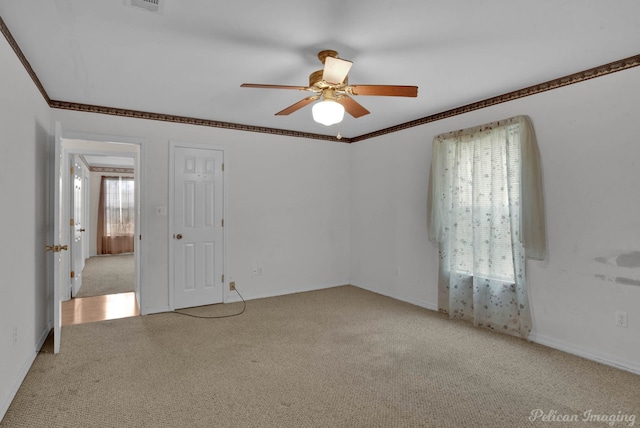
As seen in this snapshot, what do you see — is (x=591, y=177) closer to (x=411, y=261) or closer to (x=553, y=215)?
(x=553, y=215)

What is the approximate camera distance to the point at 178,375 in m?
2.67

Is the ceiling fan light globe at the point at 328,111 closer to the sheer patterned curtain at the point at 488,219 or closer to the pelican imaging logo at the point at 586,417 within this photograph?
the sheer patterned curtain at the point at 488,219

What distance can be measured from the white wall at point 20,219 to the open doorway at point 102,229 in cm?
87

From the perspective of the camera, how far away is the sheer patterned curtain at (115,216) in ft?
30.7

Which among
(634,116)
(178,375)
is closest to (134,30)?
(178,375)

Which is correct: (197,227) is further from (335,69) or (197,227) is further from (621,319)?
(621,319)

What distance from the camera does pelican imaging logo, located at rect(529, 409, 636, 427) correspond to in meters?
2.12

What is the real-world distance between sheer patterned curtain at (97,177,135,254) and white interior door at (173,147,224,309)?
5.84 meters

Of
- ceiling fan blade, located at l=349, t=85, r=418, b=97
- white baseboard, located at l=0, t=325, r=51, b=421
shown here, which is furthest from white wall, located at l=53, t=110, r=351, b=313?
ceiling fan blade, located at l=349, t=85, r=418, b=97

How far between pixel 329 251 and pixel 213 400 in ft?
11.3

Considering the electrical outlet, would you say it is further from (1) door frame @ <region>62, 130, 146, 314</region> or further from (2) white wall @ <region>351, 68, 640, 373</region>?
(1) door frame @ <region>62, 130, 146, 314</region>

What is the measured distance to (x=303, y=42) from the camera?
2.44 meters

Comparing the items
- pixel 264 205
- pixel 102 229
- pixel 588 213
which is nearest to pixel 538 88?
pixel 588 213

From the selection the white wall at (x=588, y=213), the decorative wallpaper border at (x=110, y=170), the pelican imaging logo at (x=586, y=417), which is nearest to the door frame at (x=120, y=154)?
the white wall at (x=588, y=213)
